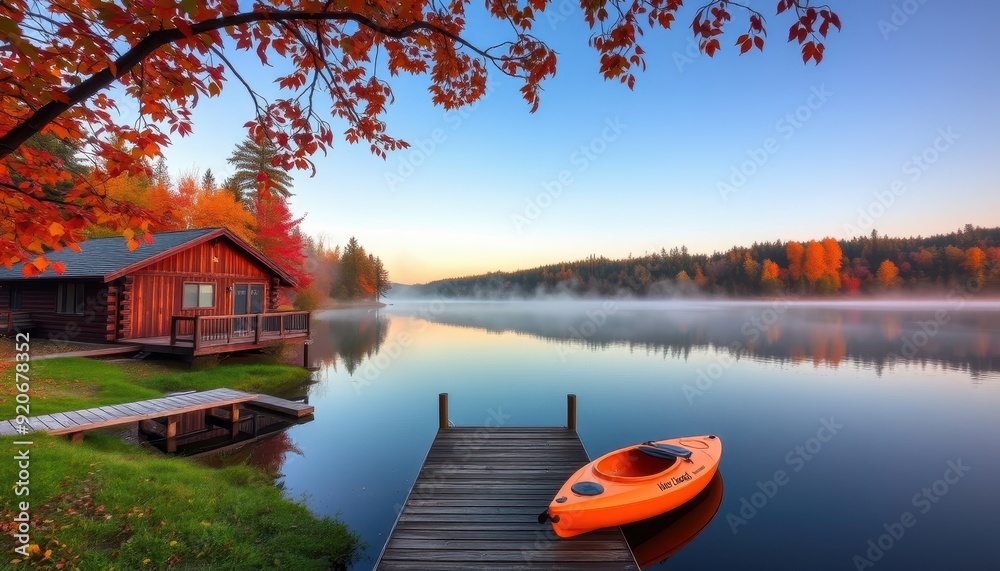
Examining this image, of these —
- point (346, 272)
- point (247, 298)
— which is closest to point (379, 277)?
point (346, 272)

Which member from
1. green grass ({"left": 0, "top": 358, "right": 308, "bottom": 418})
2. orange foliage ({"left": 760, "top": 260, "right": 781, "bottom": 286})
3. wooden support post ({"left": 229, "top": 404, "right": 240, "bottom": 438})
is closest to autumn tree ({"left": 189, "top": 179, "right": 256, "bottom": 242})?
green grass ({"left": 0, "top": 358, "right": 308, "bottom": 418})

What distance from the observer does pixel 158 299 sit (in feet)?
57.6

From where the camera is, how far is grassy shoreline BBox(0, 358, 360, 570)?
16.3ft

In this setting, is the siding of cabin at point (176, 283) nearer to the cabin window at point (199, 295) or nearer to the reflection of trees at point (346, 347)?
the cabin window at point (199, 295)

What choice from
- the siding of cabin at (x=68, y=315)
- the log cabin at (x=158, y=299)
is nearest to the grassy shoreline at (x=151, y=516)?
the log cabin at (x=158, y=299)

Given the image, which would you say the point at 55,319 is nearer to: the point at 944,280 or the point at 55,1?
the point at 55,1

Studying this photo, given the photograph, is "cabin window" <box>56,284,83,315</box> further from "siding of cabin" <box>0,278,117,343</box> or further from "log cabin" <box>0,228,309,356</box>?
"siding of cabin" <box>0,278,117,343</box>

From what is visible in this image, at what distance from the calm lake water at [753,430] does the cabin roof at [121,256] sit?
7.44 m

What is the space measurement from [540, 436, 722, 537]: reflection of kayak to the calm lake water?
48.3 inches

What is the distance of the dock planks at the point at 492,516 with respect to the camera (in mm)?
5250

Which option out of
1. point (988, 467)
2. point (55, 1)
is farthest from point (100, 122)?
point (988, 467)

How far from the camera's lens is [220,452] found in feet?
33.4

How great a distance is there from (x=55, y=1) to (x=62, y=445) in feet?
25.2

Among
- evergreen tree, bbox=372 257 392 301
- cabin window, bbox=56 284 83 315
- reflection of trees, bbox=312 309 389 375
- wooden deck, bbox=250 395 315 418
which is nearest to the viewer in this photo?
wooden deck, bbox=250 395 315 418
